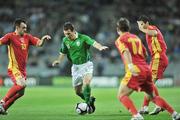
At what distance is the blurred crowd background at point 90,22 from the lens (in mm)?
36219

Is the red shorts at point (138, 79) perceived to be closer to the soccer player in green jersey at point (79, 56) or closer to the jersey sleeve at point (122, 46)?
the jersey sleeve at point (122, 46)

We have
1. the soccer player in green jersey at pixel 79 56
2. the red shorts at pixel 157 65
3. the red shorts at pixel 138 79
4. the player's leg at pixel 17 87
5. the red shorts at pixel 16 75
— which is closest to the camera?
the red shorts at pixel 138 79

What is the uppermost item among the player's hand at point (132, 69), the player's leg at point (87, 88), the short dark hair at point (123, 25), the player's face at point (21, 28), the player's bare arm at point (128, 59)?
the player's face at point (21, 28)

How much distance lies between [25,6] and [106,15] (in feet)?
17.4

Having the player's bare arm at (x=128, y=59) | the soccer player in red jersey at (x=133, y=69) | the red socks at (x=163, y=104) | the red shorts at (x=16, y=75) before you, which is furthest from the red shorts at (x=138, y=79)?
the red shorts at (x=16, y=75)

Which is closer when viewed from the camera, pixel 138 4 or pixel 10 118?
pixel 10 118

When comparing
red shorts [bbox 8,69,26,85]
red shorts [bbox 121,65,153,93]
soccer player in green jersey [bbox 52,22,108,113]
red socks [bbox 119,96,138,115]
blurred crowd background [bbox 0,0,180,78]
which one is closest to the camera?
red socks [bbox 119,96,138,115]

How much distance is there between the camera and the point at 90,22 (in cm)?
3884

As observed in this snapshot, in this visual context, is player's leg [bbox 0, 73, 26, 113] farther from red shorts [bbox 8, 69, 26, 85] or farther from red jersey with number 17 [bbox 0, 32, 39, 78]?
red jersey with number 17 [bbox 0, 32, 39, 78]

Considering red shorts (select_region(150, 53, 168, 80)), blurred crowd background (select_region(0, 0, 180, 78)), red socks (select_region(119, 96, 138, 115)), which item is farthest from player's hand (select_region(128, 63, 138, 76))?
blurred crowd background (select_region(0, 0, 180, 78))

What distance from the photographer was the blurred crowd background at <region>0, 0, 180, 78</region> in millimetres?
36219

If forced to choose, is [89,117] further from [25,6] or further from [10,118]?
[25,6]

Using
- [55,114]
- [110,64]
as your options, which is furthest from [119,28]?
[110,64]

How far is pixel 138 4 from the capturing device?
131 feet
